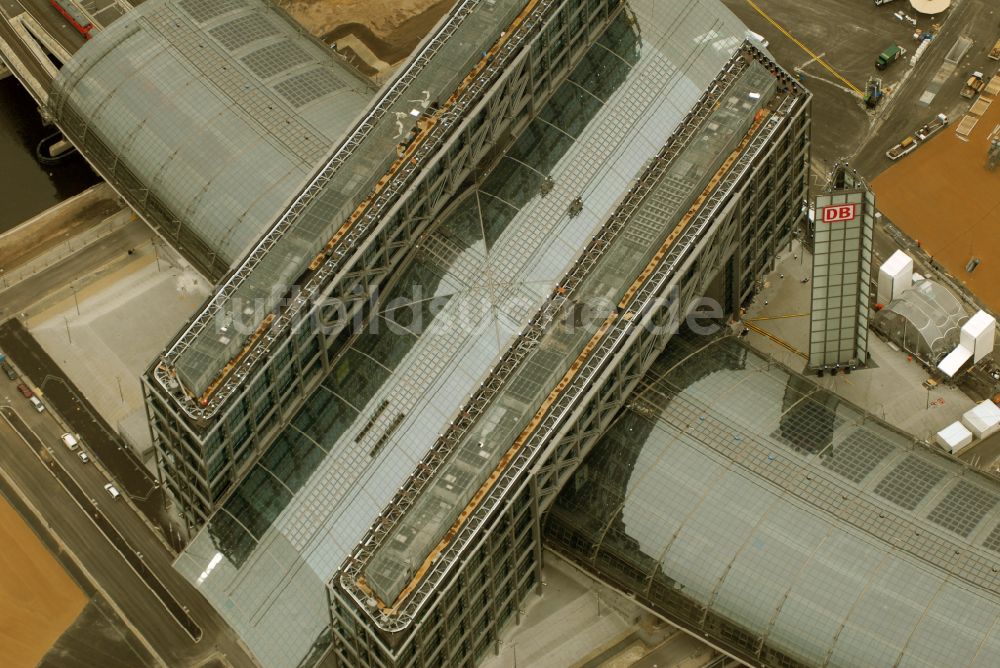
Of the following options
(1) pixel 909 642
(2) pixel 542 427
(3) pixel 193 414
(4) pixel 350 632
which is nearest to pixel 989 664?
(1) pixel 909 642

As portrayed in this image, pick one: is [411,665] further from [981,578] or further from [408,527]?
[981,578]

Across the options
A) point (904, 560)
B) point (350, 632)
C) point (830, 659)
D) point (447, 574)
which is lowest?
point (350, 632)

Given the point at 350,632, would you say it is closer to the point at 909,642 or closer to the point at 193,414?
the point at 193,414

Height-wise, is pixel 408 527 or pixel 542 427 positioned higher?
pixel 542 427

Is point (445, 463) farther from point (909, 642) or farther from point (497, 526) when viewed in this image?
point (909, 642)

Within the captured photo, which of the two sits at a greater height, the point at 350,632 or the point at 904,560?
the point at 904,560

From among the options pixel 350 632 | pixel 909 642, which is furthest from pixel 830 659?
pixel 350 632

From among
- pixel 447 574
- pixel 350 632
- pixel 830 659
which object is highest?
pixel 830 659
